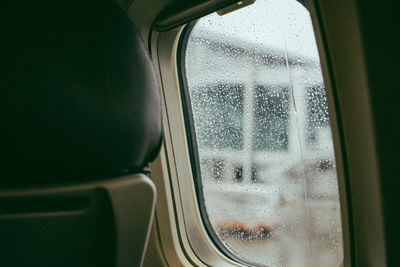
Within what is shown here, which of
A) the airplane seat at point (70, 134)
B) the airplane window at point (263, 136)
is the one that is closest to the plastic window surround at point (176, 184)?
the airplane window at point (263, 136)

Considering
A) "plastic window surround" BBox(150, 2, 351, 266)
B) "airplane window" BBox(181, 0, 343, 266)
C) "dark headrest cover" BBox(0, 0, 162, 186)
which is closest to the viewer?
"dark headrest cover" BBox(0, 0, 162, 186)

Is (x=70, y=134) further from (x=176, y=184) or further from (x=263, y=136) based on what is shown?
(x=176, y=184)

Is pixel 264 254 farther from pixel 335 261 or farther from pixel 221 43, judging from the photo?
pixel 221 43

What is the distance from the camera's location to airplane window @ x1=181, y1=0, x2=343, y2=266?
1.18m

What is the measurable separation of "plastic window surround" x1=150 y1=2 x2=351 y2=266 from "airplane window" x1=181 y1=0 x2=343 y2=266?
45mm

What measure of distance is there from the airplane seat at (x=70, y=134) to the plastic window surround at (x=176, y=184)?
0.91 meters

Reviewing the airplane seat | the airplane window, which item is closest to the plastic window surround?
the airplane window

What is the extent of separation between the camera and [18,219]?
1.89ft

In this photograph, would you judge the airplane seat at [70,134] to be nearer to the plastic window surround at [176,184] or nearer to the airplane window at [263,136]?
the airplane window at [263,136]

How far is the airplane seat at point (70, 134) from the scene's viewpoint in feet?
1.78

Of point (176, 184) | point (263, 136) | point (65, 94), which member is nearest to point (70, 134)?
point (65, 94)

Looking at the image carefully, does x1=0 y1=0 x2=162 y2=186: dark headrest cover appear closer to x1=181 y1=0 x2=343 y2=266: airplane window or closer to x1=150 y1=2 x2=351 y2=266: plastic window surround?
x1=181 y1=0 x2=343 y2=266: airplane window

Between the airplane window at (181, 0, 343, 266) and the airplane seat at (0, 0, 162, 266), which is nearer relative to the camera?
the airplane seat at (0, 0, 162, 266)

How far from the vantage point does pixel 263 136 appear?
137cm
